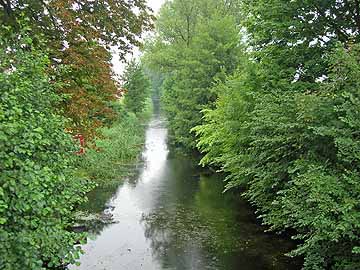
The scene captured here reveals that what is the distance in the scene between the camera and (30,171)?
395 centimetres

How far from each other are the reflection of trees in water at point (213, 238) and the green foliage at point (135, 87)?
25.6 metres

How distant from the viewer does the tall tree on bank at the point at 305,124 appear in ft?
21.7

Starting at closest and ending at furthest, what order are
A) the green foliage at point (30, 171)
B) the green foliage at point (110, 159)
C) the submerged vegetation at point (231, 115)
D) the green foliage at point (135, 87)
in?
the green foliage at point (30, 171), the submerged vegetation at point (231, 115), the green foliage at point (110, 159), the green foliage at point (135, 87)

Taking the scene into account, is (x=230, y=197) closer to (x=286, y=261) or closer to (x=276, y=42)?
(x=286, y=261)

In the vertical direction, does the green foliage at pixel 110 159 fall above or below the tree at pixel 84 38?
below

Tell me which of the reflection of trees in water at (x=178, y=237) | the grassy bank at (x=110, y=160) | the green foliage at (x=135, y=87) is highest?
the green foliage at (x=135, y=87)

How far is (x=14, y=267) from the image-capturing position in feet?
13.2

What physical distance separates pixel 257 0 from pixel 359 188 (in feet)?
23.2

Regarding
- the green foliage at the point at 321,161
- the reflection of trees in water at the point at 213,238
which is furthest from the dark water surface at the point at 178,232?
the green foliage at the point at 321,161

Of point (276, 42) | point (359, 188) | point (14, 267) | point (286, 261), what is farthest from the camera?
point (276, 42)

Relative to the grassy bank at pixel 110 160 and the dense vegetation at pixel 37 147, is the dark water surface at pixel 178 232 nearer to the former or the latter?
the grassy bank at pixel 110 160

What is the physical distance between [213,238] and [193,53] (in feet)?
48.7

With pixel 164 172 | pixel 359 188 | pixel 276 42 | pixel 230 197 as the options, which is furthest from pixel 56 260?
pixel 164 172

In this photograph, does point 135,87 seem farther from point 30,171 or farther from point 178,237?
point 30,171
